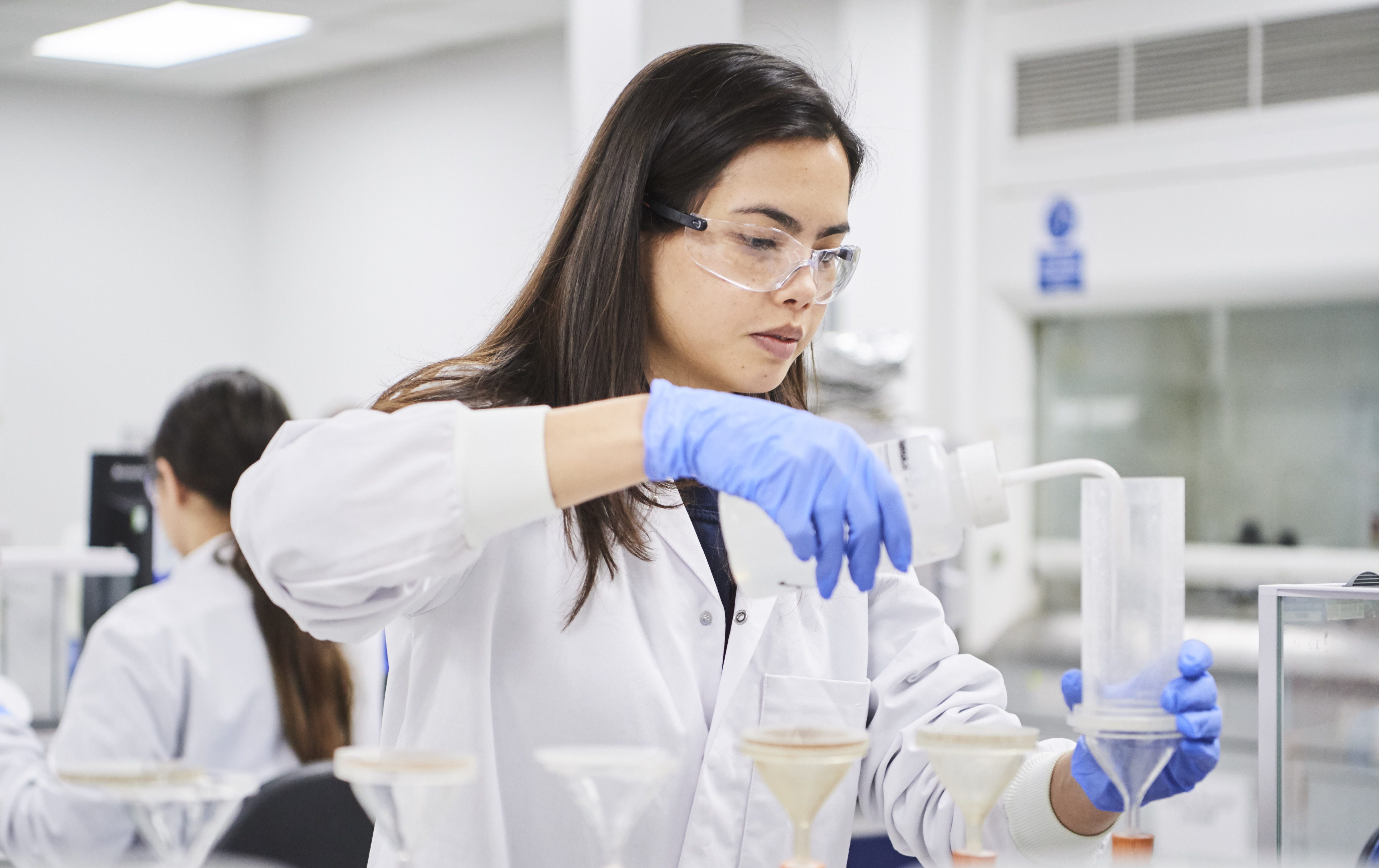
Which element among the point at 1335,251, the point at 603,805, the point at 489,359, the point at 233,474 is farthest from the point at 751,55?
the point at 1335,251

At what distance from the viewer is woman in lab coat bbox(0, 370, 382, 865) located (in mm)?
1828

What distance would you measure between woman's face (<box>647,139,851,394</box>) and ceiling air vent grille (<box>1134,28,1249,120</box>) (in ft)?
10.2

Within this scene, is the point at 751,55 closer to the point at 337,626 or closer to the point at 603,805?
the point at 337,626

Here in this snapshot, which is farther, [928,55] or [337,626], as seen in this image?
[928,55]

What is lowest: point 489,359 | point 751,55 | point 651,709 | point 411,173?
point 651,709

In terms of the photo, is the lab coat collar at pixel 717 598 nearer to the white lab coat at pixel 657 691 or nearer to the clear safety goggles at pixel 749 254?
the white lab coat at pixel 657 691

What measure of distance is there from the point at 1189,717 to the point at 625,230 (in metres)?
0.72

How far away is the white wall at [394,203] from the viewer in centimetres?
539

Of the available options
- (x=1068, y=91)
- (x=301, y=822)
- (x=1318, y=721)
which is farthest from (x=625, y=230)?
(x=1068, y=91)

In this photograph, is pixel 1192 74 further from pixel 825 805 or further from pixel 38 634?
pixel 38 634

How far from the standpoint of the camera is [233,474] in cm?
231

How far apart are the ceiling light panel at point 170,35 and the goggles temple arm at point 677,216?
4267 millimetres

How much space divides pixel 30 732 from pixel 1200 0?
3807 millimetres

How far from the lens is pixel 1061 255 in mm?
4293
